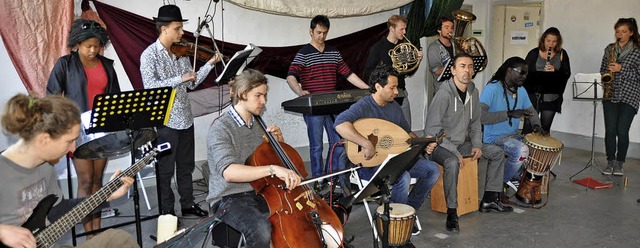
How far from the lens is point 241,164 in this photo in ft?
10.1

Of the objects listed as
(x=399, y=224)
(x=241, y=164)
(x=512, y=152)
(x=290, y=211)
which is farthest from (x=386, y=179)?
(x=512, y=152)

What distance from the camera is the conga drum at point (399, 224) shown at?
12.2 feet

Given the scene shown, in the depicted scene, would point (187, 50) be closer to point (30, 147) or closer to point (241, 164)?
point (241, 164)

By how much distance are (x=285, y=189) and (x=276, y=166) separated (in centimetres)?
17

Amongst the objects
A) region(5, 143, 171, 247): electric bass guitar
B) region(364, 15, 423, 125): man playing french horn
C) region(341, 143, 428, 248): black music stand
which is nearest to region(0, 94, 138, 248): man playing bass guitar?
region(5, 143, 171, 247): electric bass guitar

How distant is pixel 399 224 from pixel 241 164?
124cm

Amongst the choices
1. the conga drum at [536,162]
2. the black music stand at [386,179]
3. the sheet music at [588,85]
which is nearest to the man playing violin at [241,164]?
the black music stand at [386,179]

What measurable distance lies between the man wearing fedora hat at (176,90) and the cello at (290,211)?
1.40 metres

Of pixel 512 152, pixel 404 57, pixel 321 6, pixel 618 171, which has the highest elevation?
pixel 321 6

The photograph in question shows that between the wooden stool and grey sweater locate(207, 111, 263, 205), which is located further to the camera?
the wooden stool

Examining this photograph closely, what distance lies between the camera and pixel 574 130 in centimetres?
795

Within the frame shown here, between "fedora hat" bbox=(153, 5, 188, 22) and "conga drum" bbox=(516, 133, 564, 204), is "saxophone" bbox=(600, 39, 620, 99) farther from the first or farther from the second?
"fedora hat" bbox=(153, 5, 188, 22)

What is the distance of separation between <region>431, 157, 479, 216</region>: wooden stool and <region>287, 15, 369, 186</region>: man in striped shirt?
117 centimetres

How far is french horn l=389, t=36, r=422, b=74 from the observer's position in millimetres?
5758
